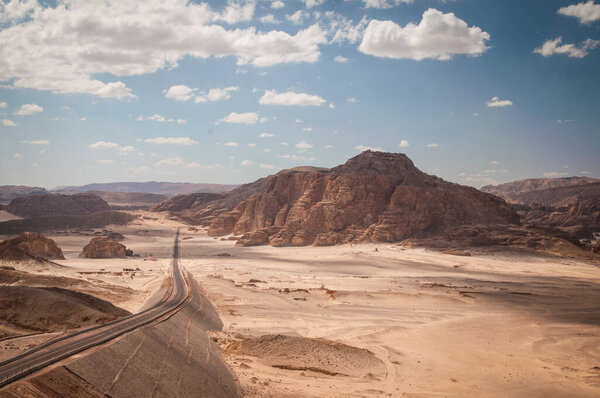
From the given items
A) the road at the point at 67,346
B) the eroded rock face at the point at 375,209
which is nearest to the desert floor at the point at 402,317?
the road at the point at 67,346

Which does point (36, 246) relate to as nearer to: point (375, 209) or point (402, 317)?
point (402, 317)

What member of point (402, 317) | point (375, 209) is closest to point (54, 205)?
point (375, 209)

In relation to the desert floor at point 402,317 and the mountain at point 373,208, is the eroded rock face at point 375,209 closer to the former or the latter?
the mountain at point 373,208

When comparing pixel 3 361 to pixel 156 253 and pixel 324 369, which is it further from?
pixel 156 253

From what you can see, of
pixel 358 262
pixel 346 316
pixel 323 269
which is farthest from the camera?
pixel 358 262

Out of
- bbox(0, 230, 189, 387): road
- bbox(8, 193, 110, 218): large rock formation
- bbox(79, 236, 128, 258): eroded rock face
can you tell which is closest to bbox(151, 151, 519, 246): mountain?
bbox(79, 236, 128, 258): eroded rock face

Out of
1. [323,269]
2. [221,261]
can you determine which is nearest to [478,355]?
[323,269]

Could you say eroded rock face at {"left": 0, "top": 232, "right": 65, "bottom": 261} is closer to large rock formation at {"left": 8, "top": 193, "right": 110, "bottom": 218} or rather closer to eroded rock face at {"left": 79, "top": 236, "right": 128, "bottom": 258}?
eroded rock face at {"left": 79, "top": 236, "right": 128, "bottom": 258}
